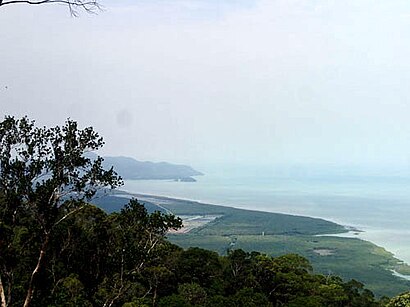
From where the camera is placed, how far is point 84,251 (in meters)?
9.74

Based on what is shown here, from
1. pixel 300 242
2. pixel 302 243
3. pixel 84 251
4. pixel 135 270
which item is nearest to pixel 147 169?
pixel 300 242

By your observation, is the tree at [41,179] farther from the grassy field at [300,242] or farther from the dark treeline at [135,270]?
the grassy field at [300,242]

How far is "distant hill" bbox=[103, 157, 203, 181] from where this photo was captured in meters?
140

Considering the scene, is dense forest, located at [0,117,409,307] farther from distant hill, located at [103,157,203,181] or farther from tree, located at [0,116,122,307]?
distant hill, located at [103,157,203,181]

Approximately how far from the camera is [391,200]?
80188 mm

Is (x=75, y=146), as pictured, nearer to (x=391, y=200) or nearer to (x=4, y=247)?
(x=4, y=247)

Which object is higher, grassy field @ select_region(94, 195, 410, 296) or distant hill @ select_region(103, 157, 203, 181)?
distant hill @ select_region(103, 157, 203, 181)

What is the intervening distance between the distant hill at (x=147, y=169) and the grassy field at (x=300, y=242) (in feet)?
257

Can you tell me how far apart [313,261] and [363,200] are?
5104cm

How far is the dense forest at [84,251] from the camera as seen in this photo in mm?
5559

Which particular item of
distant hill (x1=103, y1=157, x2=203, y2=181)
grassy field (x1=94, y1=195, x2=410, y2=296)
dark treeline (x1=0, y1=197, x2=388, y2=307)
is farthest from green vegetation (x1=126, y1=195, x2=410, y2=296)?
distant hill (x1=103, y1=157, x2=203, y2=181)

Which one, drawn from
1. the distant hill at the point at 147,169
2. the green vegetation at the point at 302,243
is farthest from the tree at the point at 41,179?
the distant hill at the point at 147,169

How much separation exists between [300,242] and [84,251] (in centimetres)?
3358

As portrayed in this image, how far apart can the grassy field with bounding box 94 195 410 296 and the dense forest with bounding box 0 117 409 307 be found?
567 inches
